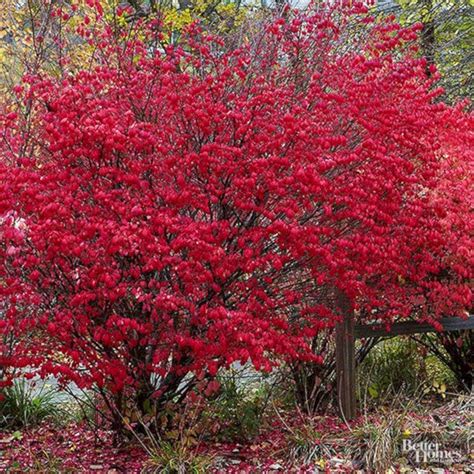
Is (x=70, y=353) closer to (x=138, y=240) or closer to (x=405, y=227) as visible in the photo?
(x=138, y=240)

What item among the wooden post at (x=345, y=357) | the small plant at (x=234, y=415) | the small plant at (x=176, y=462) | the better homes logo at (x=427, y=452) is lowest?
the small plant at (x=176, y=462)

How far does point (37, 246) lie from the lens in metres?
4.63

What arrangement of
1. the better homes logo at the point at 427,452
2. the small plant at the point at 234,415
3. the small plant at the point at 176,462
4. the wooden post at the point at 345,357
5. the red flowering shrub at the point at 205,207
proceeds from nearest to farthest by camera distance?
the red flowering shrub at the point at 205,207 → the small plant at the point at 176,462 → the better homes logo at the point at 427,452 → the small plant at the point at 234,415 → the wooden post at the point at 345,357

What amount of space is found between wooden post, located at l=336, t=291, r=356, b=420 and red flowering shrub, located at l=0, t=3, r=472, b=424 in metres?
0.37

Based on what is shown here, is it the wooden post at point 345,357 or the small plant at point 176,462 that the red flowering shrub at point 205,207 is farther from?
the small plant at point 176,462

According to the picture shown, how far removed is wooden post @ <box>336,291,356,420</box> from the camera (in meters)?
6.17

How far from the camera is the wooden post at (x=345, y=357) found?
243 inches

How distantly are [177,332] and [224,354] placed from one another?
41 centimetres

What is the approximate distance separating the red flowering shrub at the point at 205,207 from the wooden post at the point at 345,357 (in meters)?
0.37

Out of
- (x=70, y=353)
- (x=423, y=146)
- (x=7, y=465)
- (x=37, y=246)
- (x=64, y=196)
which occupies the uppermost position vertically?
(x=423, y=146)

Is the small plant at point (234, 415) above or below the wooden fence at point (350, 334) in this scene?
below

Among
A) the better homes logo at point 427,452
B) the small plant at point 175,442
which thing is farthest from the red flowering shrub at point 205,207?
the better homes logo at point 427,452

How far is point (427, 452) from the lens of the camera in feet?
16.9

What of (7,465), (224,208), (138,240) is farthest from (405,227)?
(7,465)
